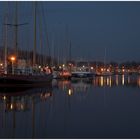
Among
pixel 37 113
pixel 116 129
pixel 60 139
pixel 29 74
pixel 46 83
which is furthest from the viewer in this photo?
pixel 46 83

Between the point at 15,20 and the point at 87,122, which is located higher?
the point at 15,20

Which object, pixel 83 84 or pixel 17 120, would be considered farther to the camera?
pixel 83 84

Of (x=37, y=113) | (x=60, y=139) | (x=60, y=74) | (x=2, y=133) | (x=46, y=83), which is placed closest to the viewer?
(x=60, y=139)

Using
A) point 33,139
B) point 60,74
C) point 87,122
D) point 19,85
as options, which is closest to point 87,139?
point 33,139

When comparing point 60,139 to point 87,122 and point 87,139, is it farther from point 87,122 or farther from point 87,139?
point 87,122

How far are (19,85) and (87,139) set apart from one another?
91.4 ft

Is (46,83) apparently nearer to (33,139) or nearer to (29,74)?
(29,74)

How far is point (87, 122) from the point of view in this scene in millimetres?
16078

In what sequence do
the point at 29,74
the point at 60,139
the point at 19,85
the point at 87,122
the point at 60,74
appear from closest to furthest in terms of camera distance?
the point at 60,139 → the point at 87,122 → the point at 19,85 → the point at 29,74 → the point at 60,74

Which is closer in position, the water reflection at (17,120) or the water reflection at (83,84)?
the water reflection at (17,120)

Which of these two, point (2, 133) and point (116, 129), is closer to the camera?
point (2, 133)

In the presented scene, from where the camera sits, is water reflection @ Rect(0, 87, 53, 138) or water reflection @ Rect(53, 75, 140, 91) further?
water reflection @ Rect(53, 75, 140, 91)

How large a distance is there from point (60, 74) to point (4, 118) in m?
63.1

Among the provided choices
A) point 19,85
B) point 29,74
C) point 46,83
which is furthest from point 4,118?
point 46,83
